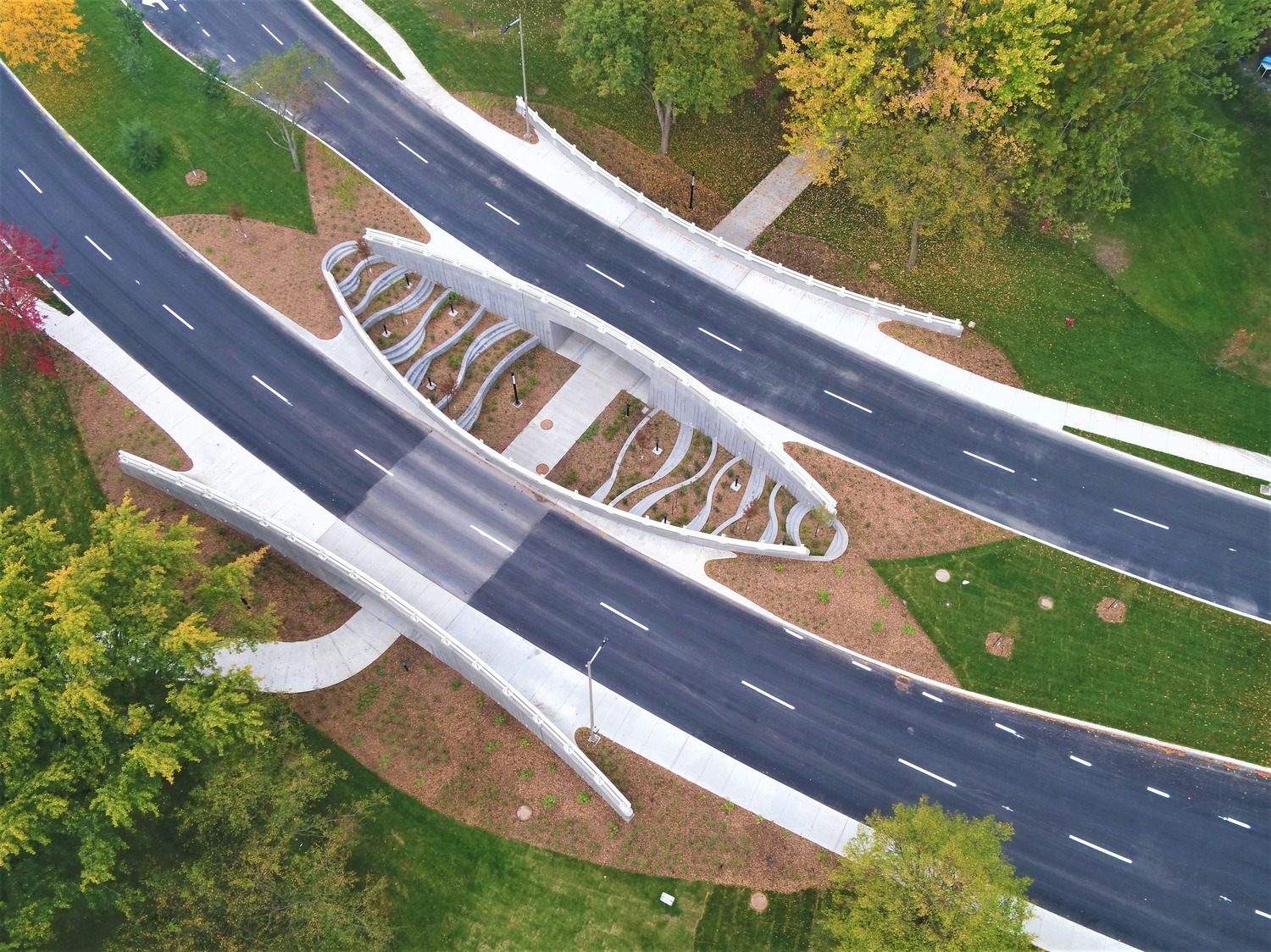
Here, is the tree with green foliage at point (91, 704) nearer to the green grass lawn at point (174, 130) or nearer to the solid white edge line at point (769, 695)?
the solid white edge line at point (769, 695)

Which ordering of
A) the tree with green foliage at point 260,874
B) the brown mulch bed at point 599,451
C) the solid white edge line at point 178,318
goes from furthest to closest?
the solid white edge line at point 178,318, the brown mulch bed at point 599,451, the tree with green foliage at point 260,874

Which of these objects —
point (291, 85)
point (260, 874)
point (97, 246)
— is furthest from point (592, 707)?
point (291, 85)

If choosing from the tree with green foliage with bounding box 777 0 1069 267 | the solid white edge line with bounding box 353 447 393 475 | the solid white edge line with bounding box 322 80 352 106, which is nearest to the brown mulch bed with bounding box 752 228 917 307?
the tree with green foliage with bounding box 777 0 1069 267

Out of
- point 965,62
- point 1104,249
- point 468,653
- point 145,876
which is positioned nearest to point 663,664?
point 468,653

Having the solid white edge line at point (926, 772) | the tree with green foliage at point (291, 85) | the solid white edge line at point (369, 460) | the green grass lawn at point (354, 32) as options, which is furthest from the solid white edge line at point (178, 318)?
the solid white edge line at point (926, 772)

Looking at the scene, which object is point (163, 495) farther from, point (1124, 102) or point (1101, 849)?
point (1124, 102)

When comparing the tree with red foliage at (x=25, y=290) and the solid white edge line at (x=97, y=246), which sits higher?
the solid white edge line at (x=97, y=246)

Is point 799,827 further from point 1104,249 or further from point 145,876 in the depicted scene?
point 1104,249
